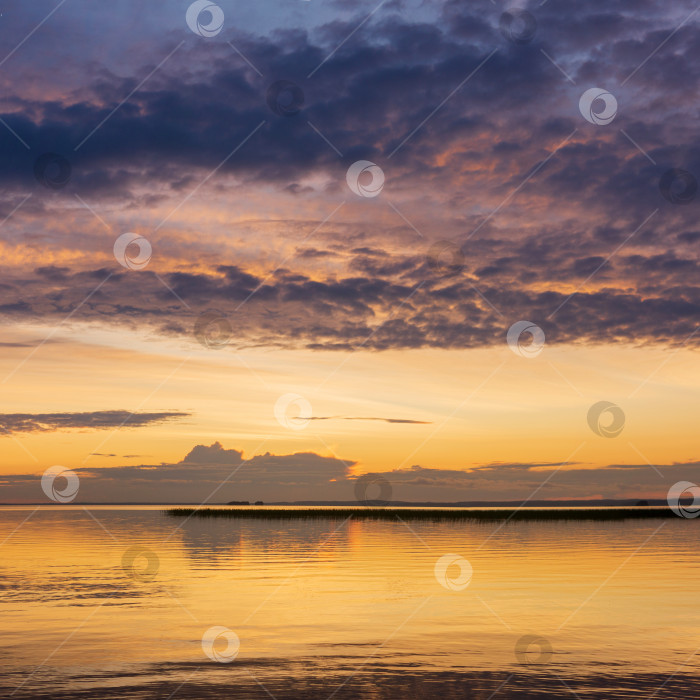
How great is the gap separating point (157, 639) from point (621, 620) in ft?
58.6

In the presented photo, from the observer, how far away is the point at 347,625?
3169 cm

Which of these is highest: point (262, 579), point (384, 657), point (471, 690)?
point (262, 579)

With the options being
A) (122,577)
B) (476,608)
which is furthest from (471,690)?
(122,577)

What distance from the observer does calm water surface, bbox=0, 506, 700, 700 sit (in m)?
22.4

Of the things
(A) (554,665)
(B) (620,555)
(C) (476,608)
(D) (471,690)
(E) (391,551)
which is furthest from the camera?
(E) (391,551)

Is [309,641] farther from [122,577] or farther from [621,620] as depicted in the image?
[122,577]

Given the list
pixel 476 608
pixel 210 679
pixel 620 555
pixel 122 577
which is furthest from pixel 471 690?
pixel 620 555

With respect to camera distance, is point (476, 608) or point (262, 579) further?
point (262, 579)

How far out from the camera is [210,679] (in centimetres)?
2286

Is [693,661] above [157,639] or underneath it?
underneath

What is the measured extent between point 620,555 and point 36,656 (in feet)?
158

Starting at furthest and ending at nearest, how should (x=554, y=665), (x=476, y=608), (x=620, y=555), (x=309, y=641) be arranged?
1. (x=620, y=555)
2. (x=476, y=608)
3. (x=309, y=641)
4. (x=554, y=665)

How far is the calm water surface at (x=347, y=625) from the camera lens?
2239 cm

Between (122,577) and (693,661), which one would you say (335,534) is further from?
(693,661)
